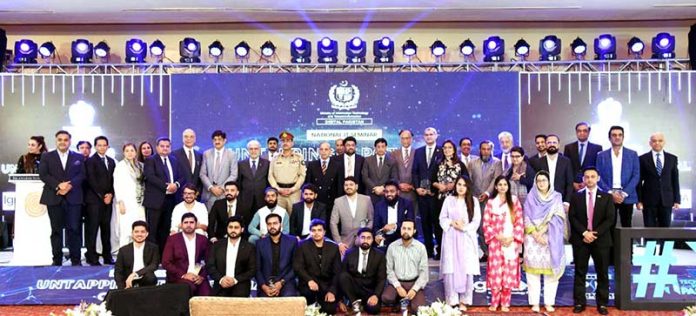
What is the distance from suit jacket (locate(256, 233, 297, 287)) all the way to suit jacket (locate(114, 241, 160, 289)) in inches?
35.9

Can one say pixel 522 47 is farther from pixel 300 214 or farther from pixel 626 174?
pixel 300 214

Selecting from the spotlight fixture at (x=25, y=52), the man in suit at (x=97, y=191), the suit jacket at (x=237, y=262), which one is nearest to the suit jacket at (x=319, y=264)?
the suit jacket at (x=237, y=262)

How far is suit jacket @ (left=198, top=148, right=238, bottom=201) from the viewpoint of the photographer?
7035mm

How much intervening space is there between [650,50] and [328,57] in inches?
194

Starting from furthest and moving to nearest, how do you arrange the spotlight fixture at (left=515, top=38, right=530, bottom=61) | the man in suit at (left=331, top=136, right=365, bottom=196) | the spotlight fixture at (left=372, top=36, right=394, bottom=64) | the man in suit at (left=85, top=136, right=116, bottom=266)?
the spotlight fixture at (left=515, top=38, right=530, bottom=61)
the spotlight fixture at (left=372, top=36, right=394, bottom=64)
the man in suit at (left=331, top=136, right=365, bottom=196)
the man in suit at (left=85, top=136, right=116, bottom=266)

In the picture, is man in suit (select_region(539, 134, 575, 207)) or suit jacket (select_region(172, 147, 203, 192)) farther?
suit jacket (select_region(172, 147, 203, 192))

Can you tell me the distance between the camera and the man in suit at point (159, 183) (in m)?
6.78

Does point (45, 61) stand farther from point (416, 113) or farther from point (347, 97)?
point (416, 113)

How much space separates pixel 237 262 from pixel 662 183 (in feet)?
14.4

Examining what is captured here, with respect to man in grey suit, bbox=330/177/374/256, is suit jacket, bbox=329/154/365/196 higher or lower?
higher

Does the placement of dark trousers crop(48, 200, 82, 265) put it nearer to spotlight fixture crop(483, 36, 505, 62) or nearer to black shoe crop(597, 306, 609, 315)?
black shoe crop(597, 306, 609, 315)

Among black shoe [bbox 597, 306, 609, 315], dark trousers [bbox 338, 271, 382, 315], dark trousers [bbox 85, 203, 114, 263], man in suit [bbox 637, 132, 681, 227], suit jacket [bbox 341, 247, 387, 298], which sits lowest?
black shoe [bbox 597, 306, 609, 315]

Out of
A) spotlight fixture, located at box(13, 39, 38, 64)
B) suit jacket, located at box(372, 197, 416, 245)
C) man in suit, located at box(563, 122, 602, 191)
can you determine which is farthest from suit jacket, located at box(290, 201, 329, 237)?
spotlight fixture, located at box(13, 39, 38, 64)

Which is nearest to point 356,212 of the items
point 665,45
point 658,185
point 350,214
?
point 350,214
